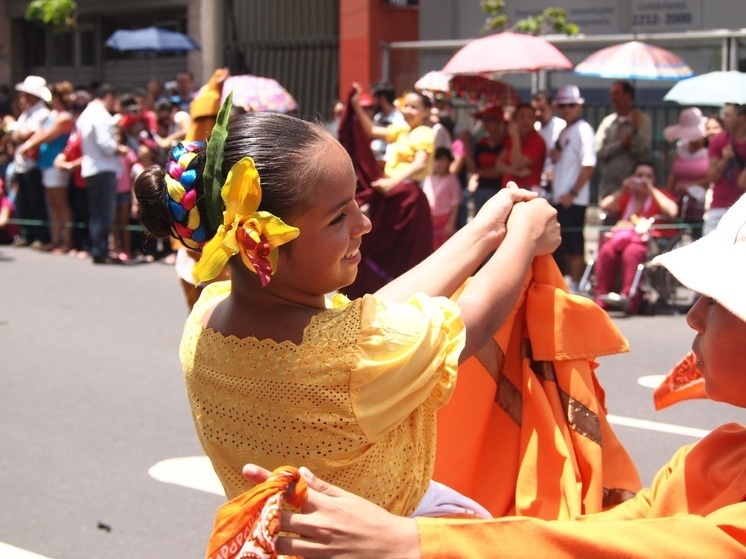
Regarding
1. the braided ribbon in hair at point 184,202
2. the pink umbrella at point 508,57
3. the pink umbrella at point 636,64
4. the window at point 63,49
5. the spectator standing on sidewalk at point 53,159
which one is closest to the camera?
the braided ribbon in hair at point 184,202

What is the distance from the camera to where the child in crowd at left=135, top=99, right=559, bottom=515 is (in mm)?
1906

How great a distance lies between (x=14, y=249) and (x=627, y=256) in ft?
25.8

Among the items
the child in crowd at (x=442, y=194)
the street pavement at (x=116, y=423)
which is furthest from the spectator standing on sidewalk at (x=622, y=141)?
the street pavement at (x=116, y=423)

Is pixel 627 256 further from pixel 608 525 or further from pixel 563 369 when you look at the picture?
pixel 608 525

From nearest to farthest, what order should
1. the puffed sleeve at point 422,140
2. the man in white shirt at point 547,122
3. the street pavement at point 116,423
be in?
the street pavement at point 116,423, the puffed sleeve at point 422,140, the man in white shirt at point 547,122

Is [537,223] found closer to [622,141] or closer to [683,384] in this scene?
[683,384]

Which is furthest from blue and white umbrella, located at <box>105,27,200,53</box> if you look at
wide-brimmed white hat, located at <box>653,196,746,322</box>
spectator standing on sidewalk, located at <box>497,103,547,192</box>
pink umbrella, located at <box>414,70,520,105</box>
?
wide-brimmed white hat, located at <box>653,196,746,322</box>

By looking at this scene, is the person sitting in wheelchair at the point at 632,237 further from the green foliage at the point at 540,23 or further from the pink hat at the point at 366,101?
the green foliage at the point at 540,23

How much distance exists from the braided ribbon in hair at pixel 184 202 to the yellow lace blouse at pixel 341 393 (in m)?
0.18

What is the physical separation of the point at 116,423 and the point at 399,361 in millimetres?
4424

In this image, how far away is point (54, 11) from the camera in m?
21.2

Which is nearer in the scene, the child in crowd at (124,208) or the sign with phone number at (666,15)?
the child in crowd at (124,208)

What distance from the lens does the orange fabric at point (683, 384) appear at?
8.10 ft

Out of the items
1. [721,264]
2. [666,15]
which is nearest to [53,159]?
[666,15]
